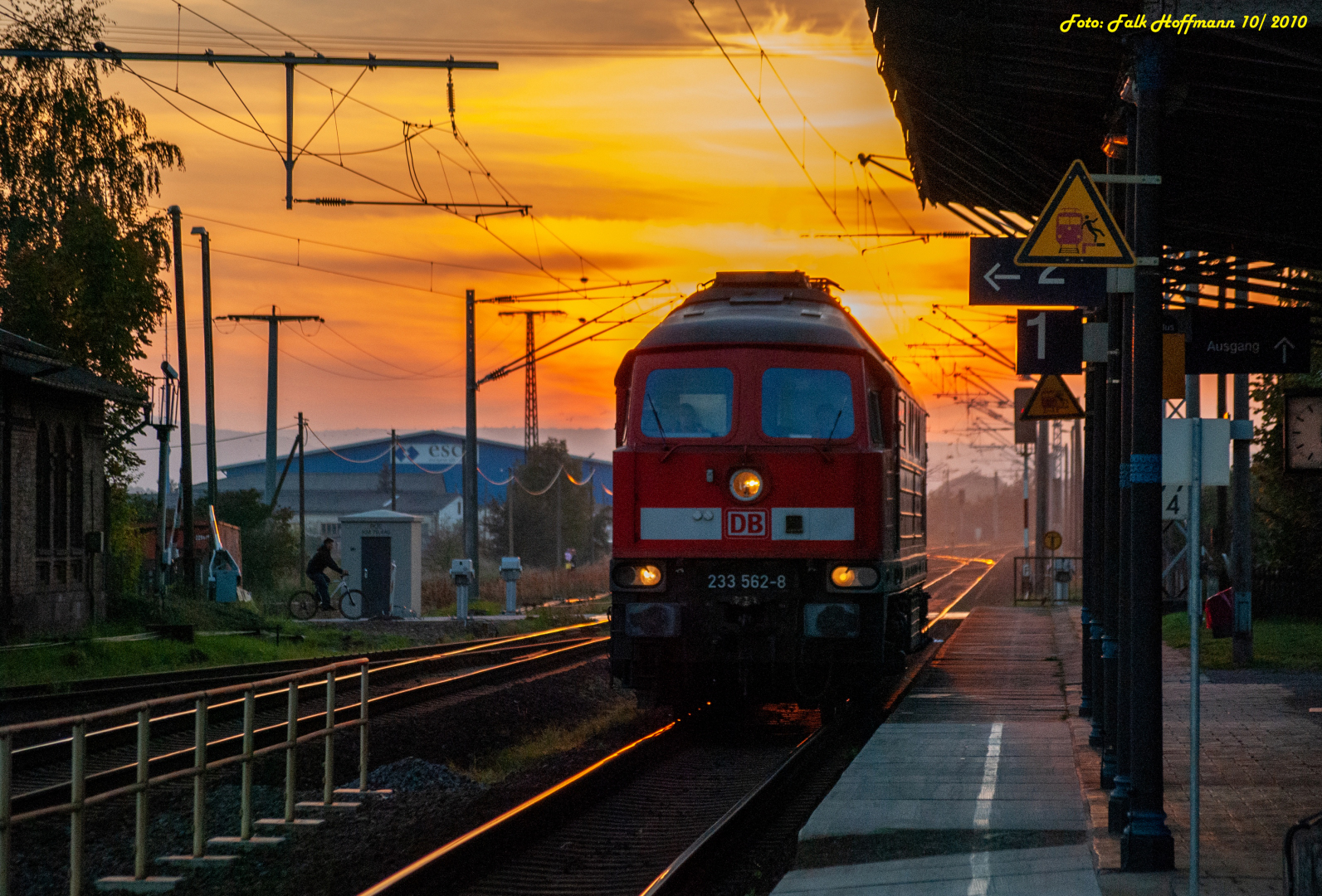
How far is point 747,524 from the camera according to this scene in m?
12.6

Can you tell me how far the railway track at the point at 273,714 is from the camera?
11.0 meters

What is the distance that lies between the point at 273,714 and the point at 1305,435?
10.7 meters

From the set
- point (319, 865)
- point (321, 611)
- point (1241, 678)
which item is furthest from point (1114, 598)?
point (321, 611)

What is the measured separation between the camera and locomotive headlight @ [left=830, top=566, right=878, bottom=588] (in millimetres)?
12430

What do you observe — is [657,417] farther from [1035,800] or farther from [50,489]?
[50,489]

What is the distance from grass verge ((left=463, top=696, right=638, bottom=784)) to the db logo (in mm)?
2659

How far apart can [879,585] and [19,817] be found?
296 inches

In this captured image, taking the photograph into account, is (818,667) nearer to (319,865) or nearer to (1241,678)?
(319,865)

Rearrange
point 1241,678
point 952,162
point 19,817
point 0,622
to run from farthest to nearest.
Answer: point 0,622 → point 1241,678 → point 952,162 → point 19,817

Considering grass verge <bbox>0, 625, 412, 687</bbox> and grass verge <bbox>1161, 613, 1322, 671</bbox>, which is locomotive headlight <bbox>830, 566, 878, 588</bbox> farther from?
grass verge <bbox>0, 625, 412, 687</bbox>

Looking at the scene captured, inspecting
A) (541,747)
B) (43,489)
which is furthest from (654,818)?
(43,489)

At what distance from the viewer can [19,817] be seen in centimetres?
686

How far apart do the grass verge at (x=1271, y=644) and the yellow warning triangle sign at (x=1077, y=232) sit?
417 inches

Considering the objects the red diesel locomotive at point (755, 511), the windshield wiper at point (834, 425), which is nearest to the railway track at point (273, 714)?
the red diesel locomotive at point (755, 511)
